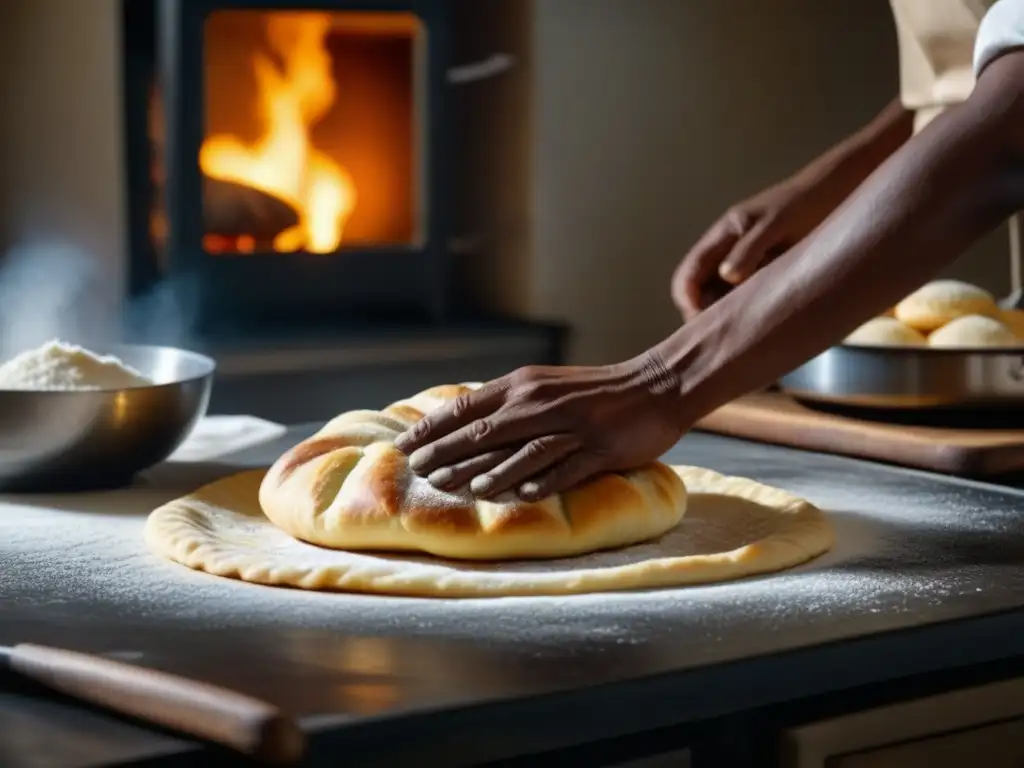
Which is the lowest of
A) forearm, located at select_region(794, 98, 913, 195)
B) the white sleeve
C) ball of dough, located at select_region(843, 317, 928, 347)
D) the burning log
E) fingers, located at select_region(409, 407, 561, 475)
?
fingers, located at select_region(409, 407, 561, 475)

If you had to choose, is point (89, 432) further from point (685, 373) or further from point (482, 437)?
point (685, 373)

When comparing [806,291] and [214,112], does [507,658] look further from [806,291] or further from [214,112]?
[214,112]

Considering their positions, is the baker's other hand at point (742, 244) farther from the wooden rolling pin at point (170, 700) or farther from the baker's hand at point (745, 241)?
the wooden rolling pin at point (170, 700)

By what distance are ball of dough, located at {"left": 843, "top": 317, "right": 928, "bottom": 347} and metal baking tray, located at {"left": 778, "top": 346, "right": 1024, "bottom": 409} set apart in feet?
0.15

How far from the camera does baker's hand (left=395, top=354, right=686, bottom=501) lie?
3.63ft

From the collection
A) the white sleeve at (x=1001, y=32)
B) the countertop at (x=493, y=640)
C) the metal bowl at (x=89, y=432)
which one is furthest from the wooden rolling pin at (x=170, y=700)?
the white sleeve at (x=1001, y=32)

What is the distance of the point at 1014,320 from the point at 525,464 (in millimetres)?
822

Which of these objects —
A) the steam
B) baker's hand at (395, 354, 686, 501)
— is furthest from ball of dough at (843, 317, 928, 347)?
the steam

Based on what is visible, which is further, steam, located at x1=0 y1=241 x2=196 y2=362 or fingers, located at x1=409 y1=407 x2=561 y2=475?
steam, located at x1=0 y1=241 x2=196 y2=362

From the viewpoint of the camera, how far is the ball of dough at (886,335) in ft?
5.22

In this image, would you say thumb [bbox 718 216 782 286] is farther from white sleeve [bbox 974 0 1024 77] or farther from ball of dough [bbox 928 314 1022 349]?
white sleeve [bbox 974 0 1024 77]

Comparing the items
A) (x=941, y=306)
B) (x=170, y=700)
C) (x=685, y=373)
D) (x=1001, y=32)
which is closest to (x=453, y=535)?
(x=685, y=373)

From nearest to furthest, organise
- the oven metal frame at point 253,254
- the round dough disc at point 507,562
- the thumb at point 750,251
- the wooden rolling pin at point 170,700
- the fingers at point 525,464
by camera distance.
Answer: the wooden rolling pin at point 170,700
the round dough disc at point 507,562
the fingers at point 525,464
the thumb at point 750,251
the oven metal frame at point 253,254

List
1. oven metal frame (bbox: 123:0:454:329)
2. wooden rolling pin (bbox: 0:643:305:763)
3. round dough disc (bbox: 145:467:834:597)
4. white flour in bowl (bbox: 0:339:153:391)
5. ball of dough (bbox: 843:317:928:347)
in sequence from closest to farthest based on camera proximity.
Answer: wooden rolling pin (bbox: 0:643:305:763) → round dough disc (bbox: 145:467:834:597) → white flour in bowl (bbox: 0:339:153:391) → ball of dough (bbox: 843:317:928:347) → oven metal frame (bbox: 123:0:454:329)
